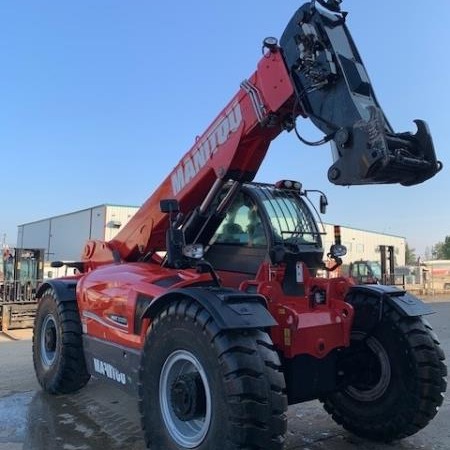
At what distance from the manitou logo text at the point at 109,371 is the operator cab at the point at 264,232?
1371 mm

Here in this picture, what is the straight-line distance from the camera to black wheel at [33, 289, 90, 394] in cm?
642

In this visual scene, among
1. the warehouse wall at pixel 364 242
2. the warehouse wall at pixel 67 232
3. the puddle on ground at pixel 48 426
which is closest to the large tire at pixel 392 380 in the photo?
the puddle on ground at pixel 48 426

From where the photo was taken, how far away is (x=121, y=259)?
652 cm

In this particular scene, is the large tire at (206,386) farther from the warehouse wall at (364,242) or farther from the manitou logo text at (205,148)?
the warehouse wall at (364,242)

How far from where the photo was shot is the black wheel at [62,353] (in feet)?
21.1

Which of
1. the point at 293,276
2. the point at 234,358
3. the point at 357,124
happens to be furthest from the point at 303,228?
the point at 234,358

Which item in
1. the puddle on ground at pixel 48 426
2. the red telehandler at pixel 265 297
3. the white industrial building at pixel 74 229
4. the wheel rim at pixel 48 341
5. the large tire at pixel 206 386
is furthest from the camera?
the white industrial building at pixel 74 229

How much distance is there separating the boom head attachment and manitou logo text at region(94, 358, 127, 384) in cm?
268

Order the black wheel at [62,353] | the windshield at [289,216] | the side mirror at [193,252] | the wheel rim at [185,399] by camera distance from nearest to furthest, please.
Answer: the wheel rim at [185,399]
the side mirror at [193,252]
the windshield at [289,216]
the black wheel at [62,353]

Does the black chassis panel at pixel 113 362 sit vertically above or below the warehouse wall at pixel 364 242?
below

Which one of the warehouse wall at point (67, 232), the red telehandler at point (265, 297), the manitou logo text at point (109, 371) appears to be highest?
the warehouse wall at point (67, 232)

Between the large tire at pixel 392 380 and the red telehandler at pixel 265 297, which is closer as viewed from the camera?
the red telehandler at pixel 265 297

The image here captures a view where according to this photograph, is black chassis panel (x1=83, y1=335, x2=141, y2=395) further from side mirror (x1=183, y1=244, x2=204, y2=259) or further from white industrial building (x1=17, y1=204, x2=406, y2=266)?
white industrial building (x1=17, y1=204, x2=406, y2=266)

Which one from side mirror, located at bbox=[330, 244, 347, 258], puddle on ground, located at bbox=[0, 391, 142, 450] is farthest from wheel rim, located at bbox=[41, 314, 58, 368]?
side mirror, located at bbox=[330, 244, 347, 258]
